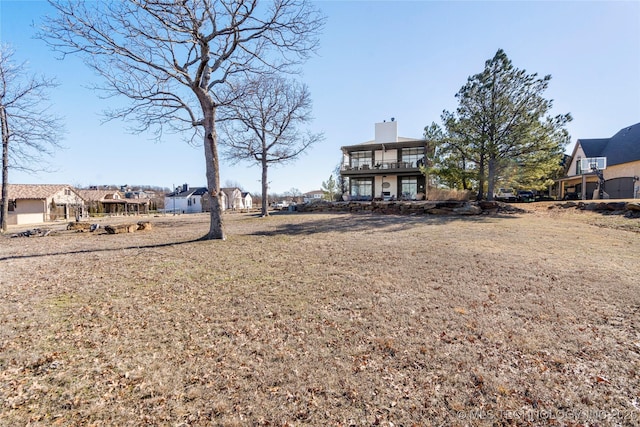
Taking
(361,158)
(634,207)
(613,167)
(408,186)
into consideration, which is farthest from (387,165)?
(613,167)

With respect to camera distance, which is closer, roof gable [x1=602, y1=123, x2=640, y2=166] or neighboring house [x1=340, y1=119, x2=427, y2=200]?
roof gable [x1=602, y1=123, x2=640, y2=166]

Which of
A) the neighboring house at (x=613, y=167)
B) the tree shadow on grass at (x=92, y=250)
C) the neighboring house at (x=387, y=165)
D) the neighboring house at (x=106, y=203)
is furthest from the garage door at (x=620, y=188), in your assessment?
the neighboring house at (x=106, y=203)

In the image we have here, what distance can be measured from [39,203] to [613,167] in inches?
2309

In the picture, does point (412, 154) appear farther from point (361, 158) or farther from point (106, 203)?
point (106, 203)

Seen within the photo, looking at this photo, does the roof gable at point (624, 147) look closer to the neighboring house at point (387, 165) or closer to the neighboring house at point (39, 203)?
the neighboring house at point (387, 165)

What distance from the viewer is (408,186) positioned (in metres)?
26.8

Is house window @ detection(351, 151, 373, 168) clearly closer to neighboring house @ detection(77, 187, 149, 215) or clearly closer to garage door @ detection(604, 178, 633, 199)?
garage door @ detection(604, 178, 633, 199)

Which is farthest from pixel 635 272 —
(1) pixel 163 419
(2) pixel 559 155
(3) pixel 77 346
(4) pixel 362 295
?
(2) pixel 559 155

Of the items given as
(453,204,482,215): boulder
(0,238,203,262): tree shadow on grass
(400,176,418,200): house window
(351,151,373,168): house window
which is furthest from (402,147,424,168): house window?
(0,238,203,262): tree shadow on grass

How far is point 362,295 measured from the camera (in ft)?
15.0

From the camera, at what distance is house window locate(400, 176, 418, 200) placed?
26.4 metres

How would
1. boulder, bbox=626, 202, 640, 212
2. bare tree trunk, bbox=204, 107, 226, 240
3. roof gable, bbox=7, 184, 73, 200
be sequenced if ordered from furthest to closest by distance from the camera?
1. roof gable, bbox=7, 184, 73, 200
2. boulder, bbox=626, 202, 640, 212
3. bare tree trunk, bbox=204, 107, 226, 240

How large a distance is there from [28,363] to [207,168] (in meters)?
6.90

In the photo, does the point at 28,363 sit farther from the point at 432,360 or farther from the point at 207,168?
the point at 207,168
